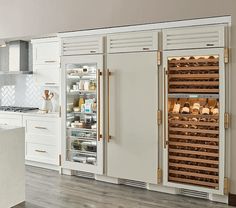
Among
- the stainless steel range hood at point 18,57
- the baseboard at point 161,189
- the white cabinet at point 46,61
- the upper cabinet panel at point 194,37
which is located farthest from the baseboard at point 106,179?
the stainless steel range hood at point 18,57

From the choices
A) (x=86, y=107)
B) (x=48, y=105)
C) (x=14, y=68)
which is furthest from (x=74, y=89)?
(x=14, y=68)

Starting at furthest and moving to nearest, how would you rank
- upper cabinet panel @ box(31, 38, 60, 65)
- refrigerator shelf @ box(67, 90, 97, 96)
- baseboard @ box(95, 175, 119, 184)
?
upper cabinet panel @ box(31, 38, 60, 65)
refrigerator shelf @ box(67, 90, 97, 96)
baseboard @ box(95, 175, 119, 184)

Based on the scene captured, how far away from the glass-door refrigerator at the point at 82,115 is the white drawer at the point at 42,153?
30 centimetres

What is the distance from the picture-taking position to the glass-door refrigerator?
4.45 metres

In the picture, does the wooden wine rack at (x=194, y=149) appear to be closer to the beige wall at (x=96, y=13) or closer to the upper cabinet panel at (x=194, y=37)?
the beige wall at (x=96, y=13)

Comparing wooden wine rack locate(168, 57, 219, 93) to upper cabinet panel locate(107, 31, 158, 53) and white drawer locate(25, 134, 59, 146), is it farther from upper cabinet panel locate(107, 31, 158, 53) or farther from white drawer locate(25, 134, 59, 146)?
white drawer locate(25, 134, 59, 146)

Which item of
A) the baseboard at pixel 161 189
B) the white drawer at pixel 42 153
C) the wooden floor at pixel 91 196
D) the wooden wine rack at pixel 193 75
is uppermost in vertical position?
the wooden wine rack at pixel 193 75

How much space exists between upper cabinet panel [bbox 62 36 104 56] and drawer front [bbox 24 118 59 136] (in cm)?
119

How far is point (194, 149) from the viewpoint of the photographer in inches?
150

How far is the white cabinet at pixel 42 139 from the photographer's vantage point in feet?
16.4

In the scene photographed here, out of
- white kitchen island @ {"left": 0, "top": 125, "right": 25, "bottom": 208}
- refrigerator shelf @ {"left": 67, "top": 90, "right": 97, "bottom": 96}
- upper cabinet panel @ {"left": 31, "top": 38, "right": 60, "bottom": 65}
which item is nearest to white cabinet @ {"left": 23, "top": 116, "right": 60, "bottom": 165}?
refrigerator shelf @ {"left": 67, "top": 90, "right": 97, "bottom": 96}

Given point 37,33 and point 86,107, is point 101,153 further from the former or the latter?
point 37,33

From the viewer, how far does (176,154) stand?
393 cm

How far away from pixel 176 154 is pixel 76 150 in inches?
64.9
